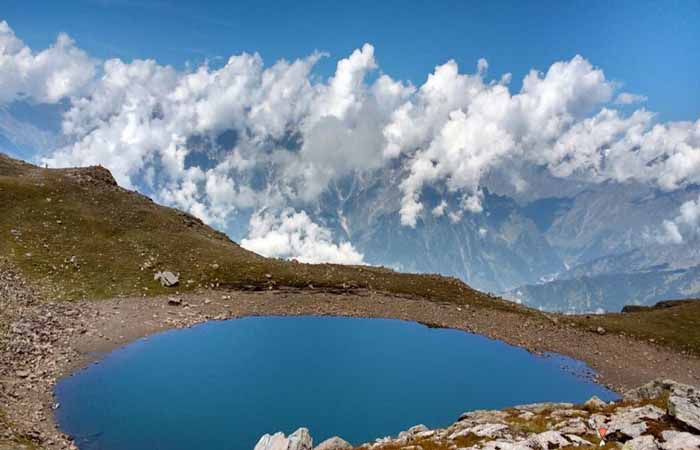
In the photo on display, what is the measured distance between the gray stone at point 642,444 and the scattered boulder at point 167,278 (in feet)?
205

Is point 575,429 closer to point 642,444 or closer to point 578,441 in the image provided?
point 578,441

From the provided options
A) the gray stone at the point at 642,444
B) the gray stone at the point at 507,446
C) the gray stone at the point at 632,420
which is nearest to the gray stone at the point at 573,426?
the gray stone at the point at 632,420

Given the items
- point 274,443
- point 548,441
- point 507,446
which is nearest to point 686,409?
point 548,441

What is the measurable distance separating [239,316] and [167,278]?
42.3ft

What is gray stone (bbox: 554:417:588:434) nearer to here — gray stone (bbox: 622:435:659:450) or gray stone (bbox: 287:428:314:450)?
gray stone (bbox: 622:435:659:450)

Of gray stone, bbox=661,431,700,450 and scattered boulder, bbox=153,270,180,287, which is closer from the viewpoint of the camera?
gray stone, bbox=661,431,700,450

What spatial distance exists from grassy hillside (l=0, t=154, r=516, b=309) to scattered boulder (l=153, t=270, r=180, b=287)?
91 cm

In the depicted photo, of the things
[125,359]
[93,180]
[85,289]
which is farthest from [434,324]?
[93,180]

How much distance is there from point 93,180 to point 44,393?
64.7 meters

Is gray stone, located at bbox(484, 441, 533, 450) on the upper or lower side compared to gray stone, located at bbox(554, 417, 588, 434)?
lower

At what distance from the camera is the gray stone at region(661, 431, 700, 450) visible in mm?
17656

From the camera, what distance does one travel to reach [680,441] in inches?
719

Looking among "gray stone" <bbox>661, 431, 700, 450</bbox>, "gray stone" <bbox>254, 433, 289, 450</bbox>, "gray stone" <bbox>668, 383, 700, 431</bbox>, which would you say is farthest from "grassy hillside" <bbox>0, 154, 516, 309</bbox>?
"gray stone" <bbox>661, 431, 700, 450</bbox>

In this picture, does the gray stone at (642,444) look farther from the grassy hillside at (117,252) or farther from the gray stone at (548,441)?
the grassy hillside at (117,252)
